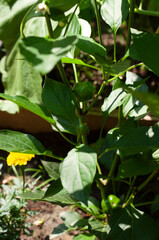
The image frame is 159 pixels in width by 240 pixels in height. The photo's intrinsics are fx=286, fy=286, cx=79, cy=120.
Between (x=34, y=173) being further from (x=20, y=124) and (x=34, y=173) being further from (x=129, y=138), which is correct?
(x=129, y=138)

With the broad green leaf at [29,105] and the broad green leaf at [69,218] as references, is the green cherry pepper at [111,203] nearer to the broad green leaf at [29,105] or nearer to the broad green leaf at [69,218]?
the broad green leaf at [69,218]

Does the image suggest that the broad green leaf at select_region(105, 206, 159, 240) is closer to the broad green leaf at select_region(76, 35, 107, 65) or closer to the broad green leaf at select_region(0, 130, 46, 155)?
the broad green leaf at select_region(0, 130, 46, 155)

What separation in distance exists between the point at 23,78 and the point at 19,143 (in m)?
0.81

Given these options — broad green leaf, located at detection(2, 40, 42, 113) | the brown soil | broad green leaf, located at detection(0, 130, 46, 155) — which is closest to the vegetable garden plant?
broad green leaf, located at detection(0, 130, 46, 155)

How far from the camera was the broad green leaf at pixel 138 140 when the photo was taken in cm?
61

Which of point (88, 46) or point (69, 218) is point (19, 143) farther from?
point (69, 218)

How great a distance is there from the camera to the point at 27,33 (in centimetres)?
130

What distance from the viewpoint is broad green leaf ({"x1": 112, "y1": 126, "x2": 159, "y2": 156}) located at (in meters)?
0.61

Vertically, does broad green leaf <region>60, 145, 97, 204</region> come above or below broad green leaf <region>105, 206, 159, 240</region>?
above

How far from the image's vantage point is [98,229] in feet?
2.86

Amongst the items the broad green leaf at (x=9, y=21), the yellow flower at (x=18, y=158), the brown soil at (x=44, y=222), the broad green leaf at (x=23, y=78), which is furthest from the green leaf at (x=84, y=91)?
the broad green leaf at (x=23, y=78)

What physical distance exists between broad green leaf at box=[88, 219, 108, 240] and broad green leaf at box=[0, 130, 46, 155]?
336mm

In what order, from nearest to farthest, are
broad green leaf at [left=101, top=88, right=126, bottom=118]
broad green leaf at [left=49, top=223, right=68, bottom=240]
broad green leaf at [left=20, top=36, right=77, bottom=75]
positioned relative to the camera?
broad green leaf at [left=20, top=36, right=77, bottom=75] → broad green leaf at [left=101, top=88, right=126, bottom=118] → broad green leaf at [left=49, top=223, right=68, bottom=240]

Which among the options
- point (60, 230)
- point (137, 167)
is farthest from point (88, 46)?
point (60, 230)
